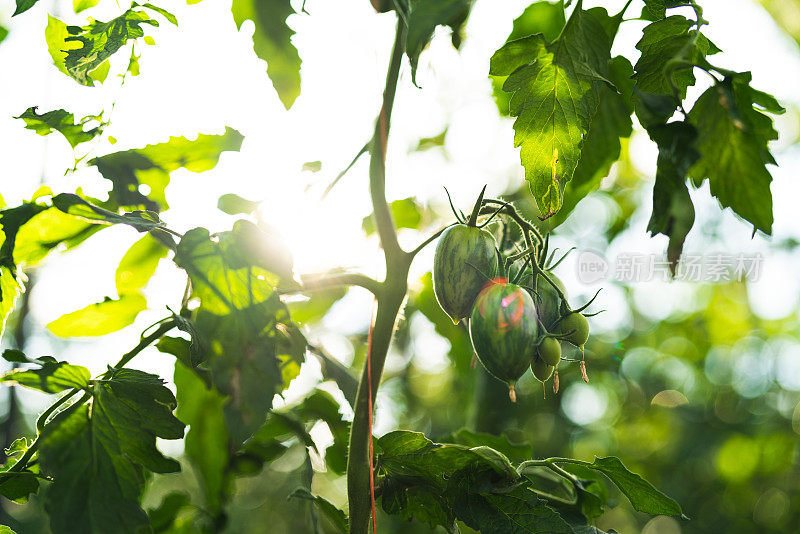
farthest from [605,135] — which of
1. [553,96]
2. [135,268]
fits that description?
[135,268]

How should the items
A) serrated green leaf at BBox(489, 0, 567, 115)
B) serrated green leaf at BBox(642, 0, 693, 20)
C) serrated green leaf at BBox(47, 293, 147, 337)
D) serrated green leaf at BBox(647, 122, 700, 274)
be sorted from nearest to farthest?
serrated green leaf at BBox(647, 122, 700, 274), serrated green leaf at BBox(642, 0, 693, 20), serrated green leaf at BBox(47, 293, 147, 337), serrated green leaf at BBox(489, 0, 567, 115)

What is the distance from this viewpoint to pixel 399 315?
29.5 inches

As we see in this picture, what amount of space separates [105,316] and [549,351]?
2.03ft

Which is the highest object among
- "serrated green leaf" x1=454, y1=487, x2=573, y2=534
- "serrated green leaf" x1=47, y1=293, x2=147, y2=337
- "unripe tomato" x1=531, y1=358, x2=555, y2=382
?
"unripe tomato" x1=531, y1=358, x2=555, y2=382

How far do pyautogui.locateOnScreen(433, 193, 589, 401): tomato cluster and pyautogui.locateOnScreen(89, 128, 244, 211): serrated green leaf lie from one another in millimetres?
331

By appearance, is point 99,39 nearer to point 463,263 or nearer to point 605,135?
point 463,263

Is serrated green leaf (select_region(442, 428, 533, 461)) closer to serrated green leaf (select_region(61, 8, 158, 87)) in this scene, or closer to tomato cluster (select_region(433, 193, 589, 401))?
tomato cluster (select_region(433, 193, 589, 401))

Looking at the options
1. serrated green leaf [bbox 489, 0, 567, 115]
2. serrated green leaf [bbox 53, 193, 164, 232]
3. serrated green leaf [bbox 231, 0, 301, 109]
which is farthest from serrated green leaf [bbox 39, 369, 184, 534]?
serrated green leaf [bbox 489, 0, 567, 115]

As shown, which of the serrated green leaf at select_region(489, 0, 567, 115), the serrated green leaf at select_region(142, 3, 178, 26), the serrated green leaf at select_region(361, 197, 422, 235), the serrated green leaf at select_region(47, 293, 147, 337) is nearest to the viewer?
the serrated green leaf at select_region(142, 3, 178, 26)

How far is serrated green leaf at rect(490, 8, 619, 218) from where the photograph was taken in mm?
635

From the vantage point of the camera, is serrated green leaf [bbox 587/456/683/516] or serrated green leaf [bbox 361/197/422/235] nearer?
serrated green leaf [bbox 587/456/683/516]

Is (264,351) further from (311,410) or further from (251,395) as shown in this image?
(311,410)

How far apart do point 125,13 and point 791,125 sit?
22.4 ft

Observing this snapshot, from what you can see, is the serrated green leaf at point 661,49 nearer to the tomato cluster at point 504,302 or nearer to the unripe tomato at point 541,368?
the tomato cluster at point 504,302
